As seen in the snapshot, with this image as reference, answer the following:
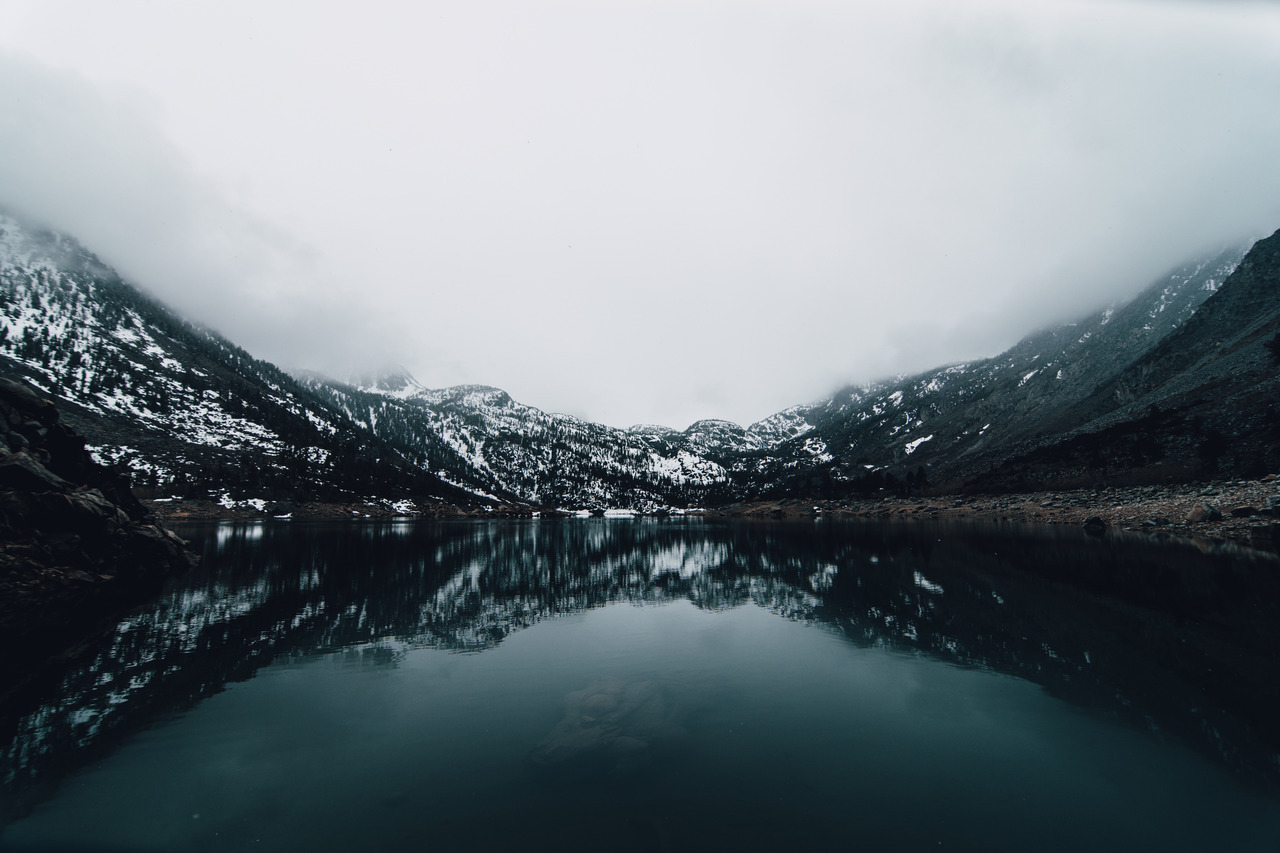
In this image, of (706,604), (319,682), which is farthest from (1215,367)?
(319,682)

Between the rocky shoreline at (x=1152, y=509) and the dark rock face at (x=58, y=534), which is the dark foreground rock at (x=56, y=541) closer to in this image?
the dark rock face at (x=58, y=534)

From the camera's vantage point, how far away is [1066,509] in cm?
8938

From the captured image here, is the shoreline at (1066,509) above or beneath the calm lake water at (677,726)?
above

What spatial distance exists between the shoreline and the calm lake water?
101ft

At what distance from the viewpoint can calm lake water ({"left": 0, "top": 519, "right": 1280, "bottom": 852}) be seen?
10.3 m

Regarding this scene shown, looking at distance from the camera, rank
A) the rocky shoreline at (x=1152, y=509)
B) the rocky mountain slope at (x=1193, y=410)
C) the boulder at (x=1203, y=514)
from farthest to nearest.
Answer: the rocky mountain slope at (x=1193, y=410) → the boulder at (x=1203, y=514) → the rocky shoreline at (x=1152, y=509)

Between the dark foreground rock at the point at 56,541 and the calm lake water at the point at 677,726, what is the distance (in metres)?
3.94

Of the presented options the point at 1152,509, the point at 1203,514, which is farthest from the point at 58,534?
the point at 1152,509

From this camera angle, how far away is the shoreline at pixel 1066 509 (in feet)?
171

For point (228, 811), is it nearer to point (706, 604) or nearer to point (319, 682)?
point (319, 682)

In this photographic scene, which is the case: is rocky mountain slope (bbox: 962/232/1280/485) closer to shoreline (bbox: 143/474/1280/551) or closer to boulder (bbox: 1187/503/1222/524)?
shoreline (bbox: 143/474/1280/551)

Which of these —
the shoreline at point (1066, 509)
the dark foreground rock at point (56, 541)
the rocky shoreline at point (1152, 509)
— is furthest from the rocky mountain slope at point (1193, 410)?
the dark foreground rock at point (56, 541)

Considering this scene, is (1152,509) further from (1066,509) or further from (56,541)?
(56,541)

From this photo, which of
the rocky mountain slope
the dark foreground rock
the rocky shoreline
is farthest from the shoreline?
the dark foreground rock
